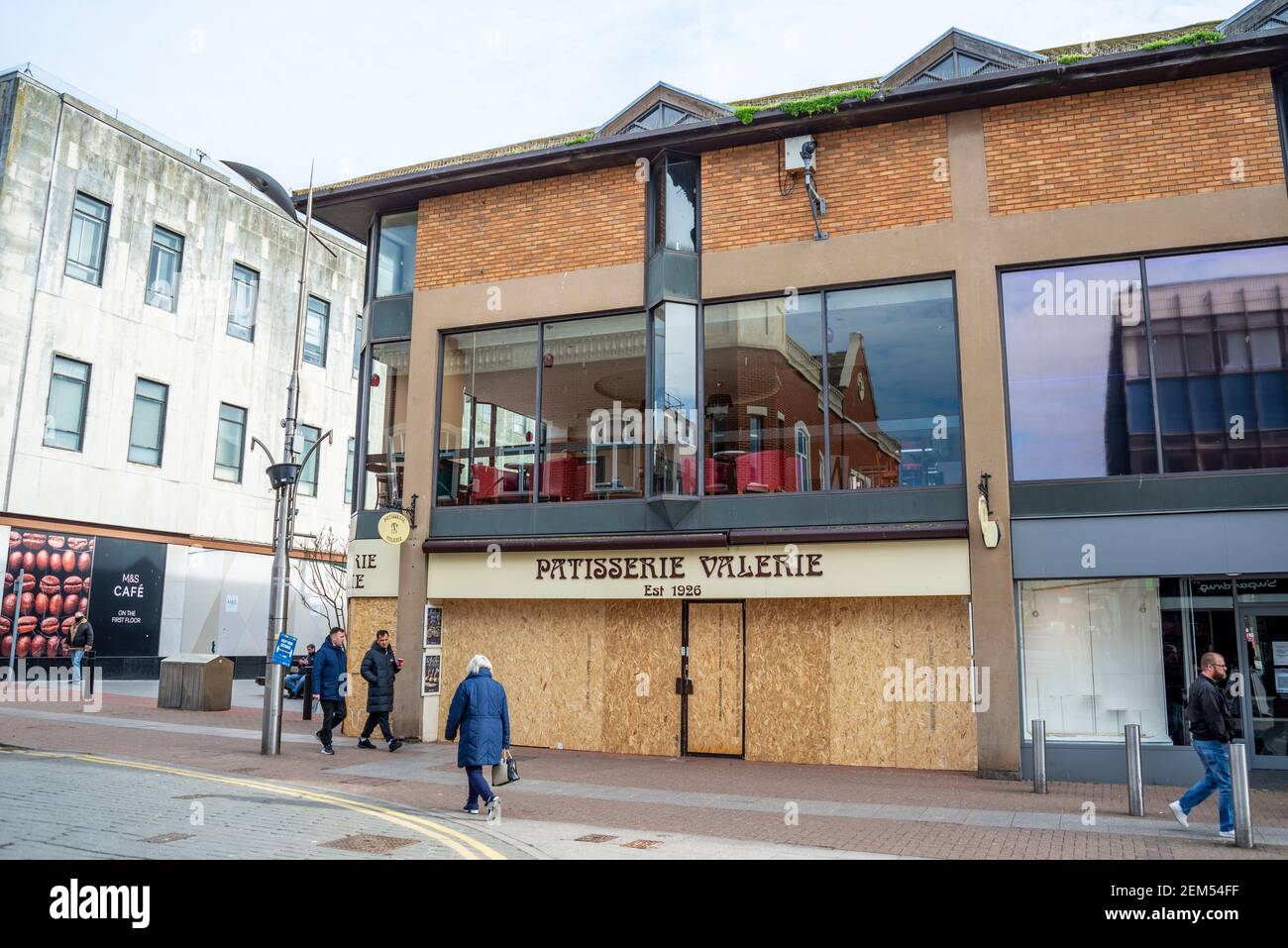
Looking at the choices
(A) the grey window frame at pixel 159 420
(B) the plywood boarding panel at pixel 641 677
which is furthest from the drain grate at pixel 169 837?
Result: (A) the grey window frame at pixel 159 420

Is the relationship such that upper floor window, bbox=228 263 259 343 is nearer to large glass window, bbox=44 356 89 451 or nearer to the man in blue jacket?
large glass window, bbox=44 356 89 451

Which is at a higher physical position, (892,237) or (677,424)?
(892,237)

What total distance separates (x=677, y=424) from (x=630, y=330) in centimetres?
189

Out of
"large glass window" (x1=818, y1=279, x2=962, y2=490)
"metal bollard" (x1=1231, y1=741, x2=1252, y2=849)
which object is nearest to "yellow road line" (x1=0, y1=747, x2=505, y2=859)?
"metal bollard" (x1=1231, y1=741, x2=1252, y2=849)

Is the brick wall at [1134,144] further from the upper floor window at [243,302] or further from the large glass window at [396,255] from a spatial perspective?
the upper floor window at [243,302]

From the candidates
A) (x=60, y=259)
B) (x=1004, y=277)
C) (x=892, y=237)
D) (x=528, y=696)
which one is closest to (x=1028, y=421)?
(x=1004, y=277)

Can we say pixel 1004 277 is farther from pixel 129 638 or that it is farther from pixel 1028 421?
pixel 129 638

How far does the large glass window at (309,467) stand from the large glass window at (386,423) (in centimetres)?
1810

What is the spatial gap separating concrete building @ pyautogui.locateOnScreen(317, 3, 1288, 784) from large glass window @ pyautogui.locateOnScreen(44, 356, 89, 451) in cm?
1322

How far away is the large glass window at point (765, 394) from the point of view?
14.6 m

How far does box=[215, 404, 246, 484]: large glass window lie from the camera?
3114cm

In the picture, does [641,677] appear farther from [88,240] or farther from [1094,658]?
[88,240]

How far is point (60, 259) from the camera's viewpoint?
84.8ft

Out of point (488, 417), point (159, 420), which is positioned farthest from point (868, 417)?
point (159, 420)
